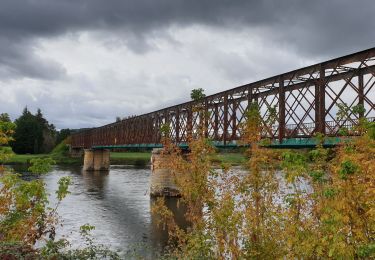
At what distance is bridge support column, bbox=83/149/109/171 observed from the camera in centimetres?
10350

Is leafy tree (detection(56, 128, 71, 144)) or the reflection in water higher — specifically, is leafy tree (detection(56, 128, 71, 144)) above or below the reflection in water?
above

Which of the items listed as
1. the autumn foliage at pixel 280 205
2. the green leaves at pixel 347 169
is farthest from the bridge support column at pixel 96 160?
the green leaves at pixel 347 169

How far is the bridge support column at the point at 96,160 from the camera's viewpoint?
4075 inches

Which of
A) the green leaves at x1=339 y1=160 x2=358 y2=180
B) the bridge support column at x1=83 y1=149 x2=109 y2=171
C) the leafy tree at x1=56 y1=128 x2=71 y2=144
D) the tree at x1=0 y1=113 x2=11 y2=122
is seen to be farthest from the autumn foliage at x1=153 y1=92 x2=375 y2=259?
the leafy tree at x1=56 y1=128 x2=71 y2=144

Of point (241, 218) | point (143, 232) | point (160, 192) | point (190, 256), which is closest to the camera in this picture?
point (241, 218)

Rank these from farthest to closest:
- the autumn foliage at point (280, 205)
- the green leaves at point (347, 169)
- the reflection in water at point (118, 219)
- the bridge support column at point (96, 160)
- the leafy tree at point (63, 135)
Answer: the leafy tree at point (63, 135)
the bridge support column at point (96, 160)
the reflection in water at point (118, 219)
the autumn foliage at point (280, 205)
the green leaves at point (347, 169)

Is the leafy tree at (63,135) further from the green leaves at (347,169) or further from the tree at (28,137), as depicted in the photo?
the green leaves at (347,169)

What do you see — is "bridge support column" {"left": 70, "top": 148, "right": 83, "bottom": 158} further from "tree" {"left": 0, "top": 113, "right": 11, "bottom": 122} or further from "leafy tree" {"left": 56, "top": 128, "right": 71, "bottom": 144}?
"tree" {"left": 0, "top": 113, "right": 11, "bottom": 122}

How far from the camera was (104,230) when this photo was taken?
3028cm

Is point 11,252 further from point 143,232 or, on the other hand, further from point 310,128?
point 310,128

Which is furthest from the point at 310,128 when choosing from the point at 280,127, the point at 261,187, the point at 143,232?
the point at 261,187

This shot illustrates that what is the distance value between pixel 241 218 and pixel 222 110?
Result: 118 feet

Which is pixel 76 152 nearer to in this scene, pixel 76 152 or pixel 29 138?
pixel 76 152

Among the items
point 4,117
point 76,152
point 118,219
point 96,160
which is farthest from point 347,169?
point 76,152
